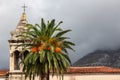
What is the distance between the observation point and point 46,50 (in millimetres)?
63219

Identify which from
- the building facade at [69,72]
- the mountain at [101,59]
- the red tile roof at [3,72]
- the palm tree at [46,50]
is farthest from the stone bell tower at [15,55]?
the mountain at [101,59]

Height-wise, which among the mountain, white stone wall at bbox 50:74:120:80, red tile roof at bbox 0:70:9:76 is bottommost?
white stone wall at bbox 50:74:120:80

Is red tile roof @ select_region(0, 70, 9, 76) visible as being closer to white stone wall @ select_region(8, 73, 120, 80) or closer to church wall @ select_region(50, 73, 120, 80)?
white stone wall @ select_region(8, 73, 120, 80)

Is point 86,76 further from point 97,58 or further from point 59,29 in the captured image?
point 97,58

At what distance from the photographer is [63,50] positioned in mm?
65000

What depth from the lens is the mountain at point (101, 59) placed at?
154m

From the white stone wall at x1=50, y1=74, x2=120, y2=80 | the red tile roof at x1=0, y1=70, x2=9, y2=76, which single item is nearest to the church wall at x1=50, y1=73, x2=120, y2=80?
the white stone wall at x1=50, y1=74, x2=120, y2=80

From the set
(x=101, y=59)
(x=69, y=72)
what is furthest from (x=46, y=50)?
(x=101, y=59)

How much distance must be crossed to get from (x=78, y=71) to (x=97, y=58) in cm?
8600

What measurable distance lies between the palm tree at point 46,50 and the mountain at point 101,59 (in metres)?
86.0

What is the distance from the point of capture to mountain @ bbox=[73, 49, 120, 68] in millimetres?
153875

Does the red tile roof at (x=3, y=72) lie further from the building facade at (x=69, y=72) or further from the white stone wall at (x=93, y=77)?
the white stone wall at (x=93, y=77)

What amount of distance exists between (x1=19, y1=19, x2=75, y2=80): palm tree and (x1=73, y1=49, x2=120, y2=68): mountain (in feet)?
282

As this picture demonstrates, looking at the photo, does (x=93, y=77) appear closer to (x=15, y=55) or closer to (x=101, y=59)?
(x=15, y=55)
